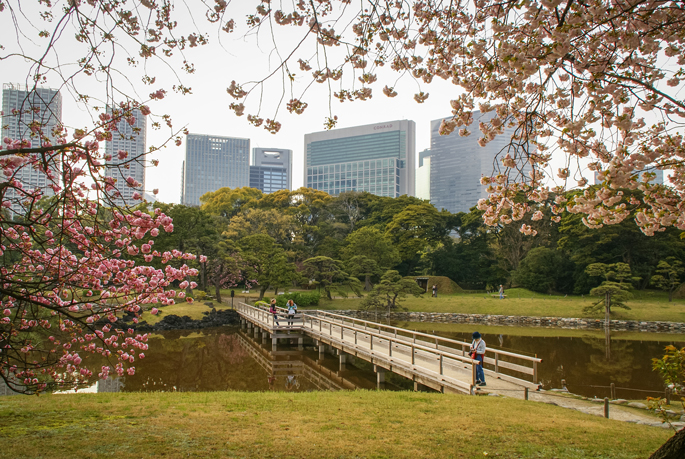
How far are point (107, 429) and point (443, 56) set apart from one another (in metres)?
6.19

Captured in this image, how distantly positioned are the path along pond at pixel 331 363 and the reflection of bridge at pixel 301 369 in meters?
0.03

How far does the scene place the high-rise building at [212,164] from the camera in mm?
156875

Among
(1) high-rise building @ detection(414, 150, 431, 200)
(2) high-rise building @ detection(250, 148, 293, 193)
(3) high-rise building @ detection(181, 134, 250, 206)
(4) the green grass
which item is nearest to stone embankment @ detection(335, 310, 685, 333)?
(4) the green grass

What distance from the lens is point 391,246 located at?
33.1 meters

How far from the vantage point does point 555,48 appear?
11.6 ft


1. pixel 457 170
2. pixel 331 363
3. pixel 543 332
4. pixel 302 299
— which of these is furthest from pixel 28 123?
pixel 457 170

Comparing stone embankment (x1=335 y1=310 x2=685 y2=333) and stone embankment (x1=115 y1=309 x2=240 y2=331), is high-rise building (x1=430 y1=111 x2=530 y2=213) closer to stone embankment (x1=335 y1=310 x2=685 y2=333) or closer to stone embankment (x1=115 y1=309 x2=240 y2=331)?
stone embankment (x1=335 y1=310 x2=685 y2=333)

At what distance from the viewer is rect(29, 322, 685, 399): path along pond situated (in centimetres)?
1161

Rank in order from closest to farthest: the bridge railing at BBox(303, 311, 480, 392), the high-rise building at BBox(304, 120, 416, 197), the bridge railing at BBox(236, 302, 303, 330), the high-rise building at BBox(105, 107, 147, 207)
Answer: the high-rise building at BBox(105, 107, 147, 207), the bridge railing at BBox(303, 311, 480, 392), the bridge railing at BBox(236, 302, 303, 330), the high-rise building at BBox(304, 120, 416, 197)

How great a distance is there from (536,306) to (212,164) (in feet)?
492

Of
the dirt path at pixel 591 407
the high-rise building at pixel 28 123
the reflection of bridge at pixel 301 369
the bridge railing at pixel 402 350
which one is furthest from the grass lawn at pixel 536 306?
the high-rise building at pixel 28 123

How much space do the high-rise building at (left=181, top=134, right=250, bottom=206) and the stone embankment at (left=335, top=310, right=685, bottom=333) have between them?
463ft

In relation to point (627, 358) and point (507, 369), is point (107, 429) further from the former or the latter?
point (627, 358)

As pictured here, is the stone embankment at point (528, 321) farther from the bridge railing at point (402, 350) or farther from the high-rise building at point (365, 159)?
the high-rise building at point (365, 159)
